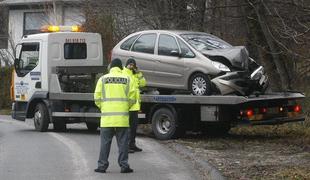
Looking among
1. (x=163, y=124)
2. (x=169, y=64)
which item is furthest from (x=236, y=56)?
(x=163, y=124)

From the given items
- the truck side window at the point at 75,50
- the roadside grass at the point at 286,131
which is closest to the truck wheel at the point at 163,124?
the roadside grass at the point at 286,131

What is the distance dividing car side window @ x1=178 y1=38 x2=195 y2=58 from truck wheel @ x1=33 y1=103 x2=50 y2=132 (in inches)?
195

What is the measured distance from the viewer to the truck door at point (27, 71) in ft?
60.1

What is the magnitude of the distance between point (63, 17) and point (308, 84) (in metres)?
25.2

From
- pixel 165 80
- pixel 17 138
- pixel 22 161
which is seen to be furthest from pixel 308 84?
pixel 22 161

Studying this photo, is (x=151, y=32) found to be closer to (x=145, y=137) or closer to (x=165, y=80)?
(x=165, y=80)

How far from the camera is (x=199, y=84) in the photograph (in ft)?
47.8

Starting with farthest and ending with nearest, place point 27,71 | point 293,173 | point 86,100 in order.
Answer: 1. point 27,71
2. point 86,100
3. point 293,173

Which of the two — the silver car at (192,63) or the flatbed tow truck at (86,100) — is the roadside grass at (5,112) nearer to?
the flatbed tow truck at (86,100)

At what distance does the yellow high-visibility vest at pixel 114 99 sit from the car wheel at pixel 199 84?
3.94 meters

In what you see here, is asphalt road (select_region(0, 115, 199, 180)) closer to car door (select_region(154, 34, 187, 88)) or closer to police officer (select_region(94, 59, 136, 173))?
police officer (select_region(94, 59, 136, 173))

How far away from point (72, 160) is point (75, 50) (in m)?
7.21

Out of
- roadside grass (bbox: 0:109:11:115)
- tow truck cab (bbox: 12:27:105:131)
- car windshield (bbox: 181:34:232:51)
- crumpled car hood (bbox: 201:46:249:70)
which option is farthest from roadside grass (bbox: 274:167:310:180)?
roadside grass (bbox: 0:109:11:115)

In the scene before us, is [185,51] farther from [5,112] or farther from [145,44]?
[5,112]
